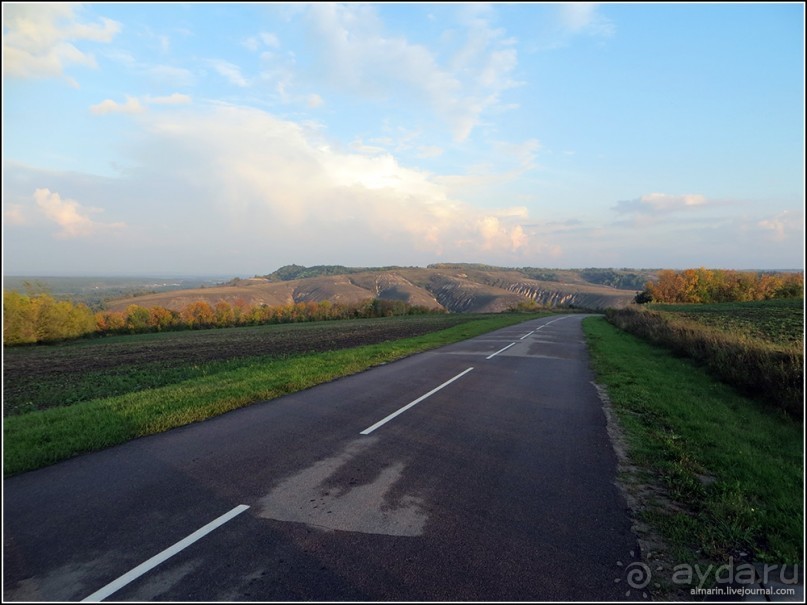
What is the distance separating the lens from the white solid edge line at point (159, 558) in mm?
3330

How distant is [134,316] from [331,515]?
81746mm

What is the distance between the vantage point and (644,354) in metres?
17.8

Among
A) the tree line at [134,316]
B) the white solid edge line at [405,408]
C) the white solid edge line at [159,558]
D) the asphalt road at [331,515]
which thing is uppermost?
the white solid edge line at [159,558]

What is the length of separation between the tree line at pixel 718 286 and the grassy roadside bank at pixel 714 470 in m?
81.3

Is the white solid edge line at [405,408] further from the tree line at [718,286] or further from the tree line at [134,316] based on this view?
the tree line at [718,286]

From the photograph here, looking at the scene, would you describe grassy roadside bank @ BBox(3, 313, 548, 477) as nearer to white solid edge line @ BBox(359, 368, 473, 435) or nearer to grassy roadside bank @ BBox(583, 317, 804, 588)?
white solid edge line @ BBox(359, 368, 473, 435)

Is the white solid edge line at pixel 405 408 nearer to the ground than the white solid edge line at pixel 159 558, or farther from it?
nearer to the ground

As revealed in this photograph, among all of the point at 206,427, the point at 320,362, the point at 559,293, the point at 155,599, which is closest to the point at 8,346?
the point at 320,362

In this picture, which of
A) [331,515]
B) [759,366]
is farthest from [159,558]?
[759,366]

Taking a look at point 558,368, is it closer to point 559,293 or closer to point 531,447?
point 531,447

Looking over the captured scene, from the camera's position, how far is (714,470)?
571 cm

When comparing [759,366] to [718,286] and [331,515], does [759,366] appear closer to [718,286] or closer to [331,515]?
[331,515]

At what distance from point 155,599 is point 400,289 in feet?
558

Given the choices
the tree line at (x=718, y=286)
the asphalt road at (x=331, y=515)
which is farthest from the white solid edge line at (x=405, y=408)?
the tree line at (x=718, y=286)
